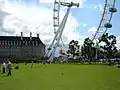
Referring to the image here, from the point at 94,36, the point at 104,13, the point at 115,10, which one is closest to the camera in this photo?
the point at 115,10

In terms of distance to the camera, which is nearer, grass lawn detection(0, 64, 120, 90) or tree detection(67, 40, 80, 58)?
grass lawn detection(0, 64, 120, 90)

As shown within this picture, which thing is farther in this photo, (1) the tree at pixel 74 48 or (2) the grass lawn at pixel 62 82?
(1) the tree at pixel 74 48

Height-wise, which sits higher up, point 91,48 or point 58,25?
point 58,25

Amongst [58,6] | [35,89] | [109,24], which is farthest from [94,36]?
[35,89]

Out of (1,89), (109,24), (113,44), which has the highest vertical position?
(109,24)

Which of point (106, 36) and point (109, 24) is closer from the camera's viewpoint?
point (109, 24)

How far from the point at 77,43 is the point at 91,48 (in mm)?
23814

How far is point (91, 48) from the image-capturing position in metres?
136

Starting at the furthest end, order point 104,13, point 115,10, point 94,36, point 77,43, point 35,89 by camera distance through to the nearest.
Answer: point 77,43
point 94,36
point 104,13
point 115,10
point 35,89

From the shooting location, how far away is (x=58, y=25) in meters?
118

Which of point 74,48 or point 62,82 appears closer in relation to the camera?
point 62,82

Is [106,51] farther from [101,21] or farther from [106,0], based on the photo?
[106,0]

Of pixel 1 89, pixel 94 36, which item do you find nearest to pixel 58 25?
pixel 94 36

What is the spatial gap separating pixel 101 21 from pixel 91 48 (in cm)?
4241
